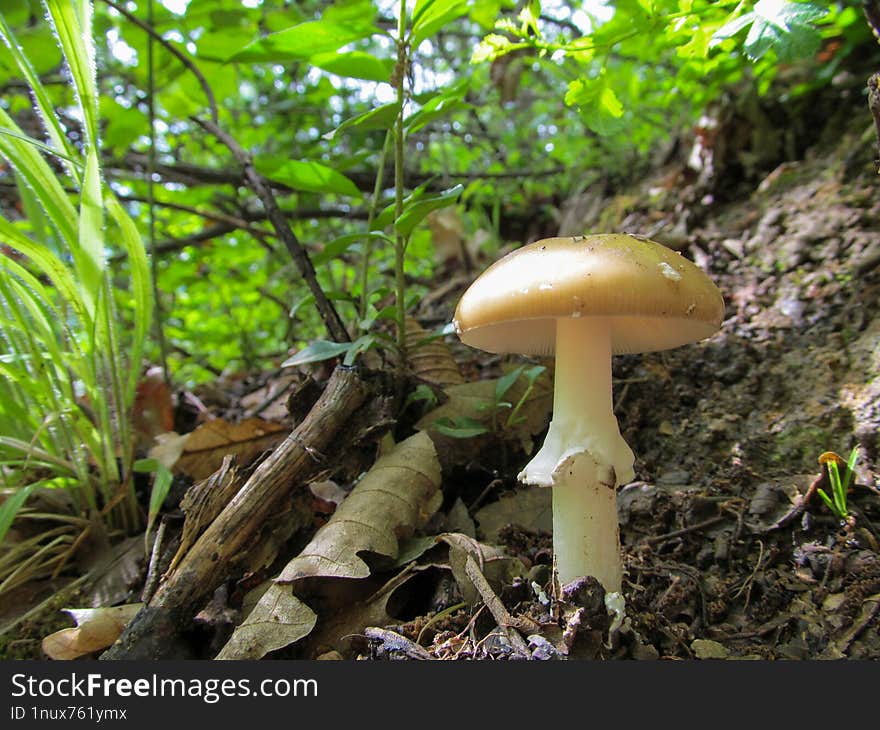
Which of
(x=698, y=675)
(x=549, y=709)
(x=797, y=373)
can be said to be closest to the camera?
(x=549, y=709)

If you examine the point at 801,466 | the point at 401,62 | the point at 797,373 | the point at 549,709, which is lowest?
the point at 549,709

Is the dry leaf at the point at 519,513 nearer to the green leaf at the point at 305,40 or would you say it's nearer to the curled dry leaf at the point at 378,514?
the curled dry leaf at the point at 378,514

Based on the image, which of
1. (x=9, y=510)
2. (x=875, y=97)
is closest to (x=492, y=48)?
(x=875, y=97)

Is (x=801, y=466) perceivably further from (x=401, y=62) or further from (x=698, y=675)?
(x=401, y=62)

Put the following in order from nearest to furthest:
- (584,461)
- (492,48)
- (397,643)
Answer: (397,643), (584,461), (492,48)

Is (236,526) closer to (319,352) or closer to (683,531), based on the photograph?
(319,352)

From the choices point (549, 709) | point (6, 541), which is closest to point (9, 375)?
point (6, 541)

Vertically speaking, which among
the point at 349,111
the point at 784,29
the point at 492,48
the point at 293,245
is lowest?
the point at 293,245
